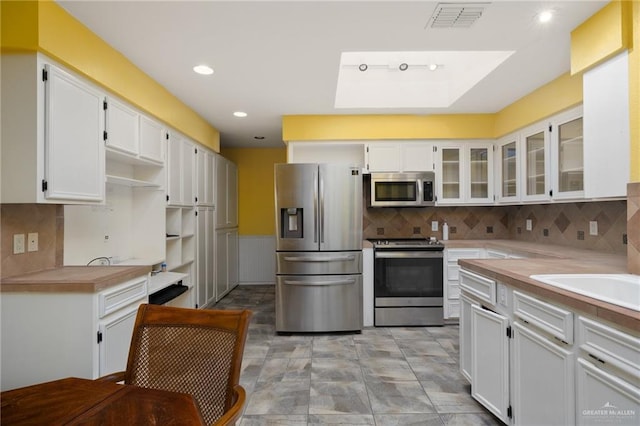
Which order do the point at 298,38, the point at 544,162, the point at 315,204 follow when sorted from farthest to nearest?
the point at 315,204
the point at 544,162
the point at 298,38

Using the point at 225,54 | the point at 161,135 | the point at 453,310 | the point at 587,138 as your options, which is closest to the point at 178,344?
the point at 225,54

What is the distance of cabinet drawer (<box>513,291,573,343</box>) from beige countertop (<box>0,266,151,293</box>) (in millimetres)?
2212

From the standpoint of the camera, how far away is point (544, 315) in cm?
139

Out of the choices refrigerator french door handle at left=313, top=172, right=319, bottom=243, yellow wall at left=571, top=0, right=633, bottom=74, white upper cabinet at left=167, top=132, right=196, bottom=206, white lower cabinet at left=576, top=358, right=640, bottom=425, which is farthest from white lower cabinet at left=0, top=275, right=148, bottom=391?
yellow wall at left=571, top=0, right=633, bottom=74

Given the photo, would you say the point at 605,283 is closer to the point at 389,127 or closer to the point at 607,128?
the point at 607,128

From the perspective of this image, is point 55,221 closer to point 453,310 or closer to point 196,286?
point 196,286

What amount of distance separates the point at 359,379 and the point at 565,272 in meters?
1.56

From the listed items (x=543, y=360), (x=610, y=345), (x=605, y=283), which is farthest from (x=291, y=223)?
(x=610, y=345)

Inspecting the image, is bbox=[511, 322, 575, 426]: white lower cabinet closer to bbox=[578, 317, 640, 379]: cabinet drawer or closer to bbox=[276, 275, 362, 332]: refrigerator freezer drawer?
bbox=[578, 317, 640, 379]: cabinet drawer

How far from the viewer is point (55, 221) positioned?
2.03 m

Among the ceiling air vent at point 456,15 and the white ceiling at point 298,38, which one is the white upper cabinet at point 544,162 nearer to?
the white ceiling at point 298,38

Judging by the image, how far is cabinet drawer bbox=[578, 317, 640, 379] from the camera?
99cm

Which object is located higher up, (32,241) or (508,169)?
(508,169)

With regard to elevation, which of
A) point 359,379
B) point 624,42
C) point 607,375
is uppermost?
point 624,42
